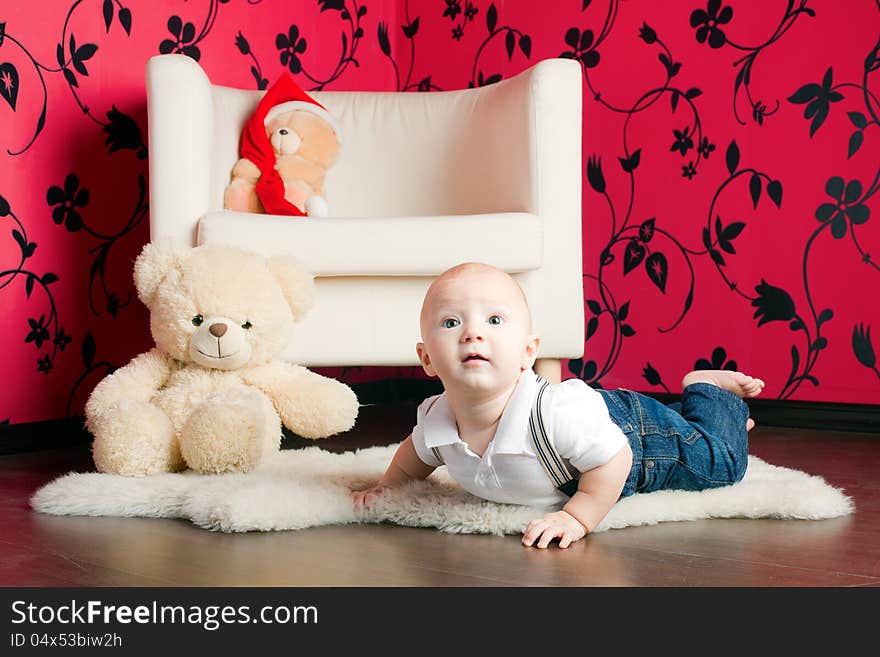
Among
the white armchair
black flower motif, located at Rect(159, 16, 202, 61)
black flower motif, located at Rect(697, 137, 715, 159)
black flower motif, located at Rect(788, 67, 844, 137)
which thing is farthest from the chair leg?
black flower motif, located at Rect(159, 16, 202, 61)

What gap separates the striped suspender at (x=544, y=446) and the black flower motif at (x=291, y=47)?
185 centimetres

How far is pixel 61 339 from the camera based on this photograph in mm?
2131

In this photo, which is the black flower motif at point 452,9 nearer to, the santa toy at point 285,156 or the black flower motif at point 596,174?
the black flower motif at point 596,174

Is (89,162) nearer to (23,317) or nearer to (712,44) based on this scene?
(23,317)

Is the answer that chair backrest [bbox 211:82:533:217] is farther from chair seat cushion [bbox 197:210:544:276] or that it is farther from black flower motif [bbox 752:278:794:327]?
black flower motif [bbox 752:278:794:327]

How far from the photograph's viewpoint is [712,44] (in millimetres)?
2465

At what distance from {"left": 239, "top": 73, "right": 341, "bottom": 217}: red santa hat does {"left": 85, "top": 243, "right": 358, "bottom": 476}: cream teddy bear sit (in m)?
0.43

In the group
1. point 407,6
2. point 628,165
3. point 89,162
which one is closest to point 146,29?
point 89,162

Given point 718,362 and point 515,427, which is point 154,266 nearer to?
point 515,427

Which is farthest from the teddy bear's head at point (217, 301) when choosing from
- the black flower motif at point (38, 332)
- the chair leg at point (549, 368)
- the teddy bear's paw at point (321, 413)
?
the chair leg at point (549, 368)

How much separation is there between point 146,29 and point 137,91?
0.51 ft

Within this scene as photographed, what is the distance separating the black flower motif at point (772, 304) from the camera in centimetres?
237

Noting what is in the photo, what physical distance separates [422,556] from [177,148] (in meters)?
1.15

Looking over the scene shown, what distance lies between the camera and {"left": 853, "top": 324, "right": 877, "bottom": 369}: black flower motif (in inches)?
88.7
